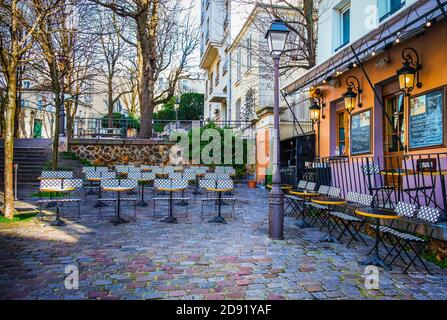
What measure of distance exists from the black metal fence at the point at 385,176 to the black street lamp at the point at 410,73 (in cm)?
141

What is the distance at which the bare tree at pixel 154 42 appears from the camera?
14.3 meters

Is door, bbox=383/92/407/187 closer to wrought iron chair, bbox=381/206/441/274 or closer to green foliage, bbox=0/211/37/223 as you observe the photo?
wrought iron chair, bbox=381/206/441/274

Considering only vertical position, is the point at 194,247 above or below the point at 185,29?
below

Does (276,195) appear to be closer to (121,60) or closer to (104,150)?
(104,150)

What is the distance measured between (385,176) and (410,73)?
2766 mm

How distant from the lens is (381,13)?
26.5ft

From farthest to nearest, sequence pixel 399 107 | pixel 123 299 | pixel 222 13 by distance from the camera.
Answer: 1. pixel 222 13
2. pixel 399 107
3. pixel 123 299

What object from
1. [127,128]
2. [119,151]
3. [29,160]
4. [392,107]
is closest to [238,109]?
[127,128]

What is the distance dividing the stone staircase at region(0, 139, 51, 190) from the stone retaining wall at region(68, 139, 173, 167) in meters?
1.39

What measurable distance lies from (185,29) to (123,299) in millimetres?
19646

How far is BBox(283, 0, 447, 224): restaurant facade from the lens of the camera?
19.4 feet

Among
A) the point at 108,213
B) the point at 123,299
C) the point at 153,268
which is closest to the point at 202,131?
the point at 108,213

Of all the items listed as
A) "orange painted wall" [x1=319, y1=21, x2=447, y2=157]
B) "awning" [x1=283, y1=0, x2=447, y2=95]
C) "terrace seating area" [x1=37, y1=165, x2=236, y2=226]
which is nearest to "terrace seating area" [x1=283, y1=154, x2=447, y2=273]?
"orange painted wall" [x1=319, y1=21, x2=447, y2=157]

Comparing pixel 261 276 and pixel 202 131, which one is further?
pixel 202 131
